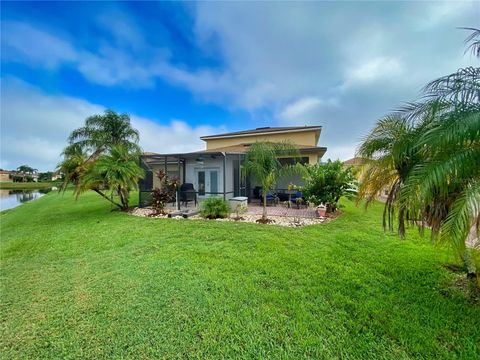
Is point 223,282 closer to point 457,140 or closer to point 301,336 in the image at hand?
point 301,336

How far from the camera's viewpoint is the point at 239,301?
375 centimetres

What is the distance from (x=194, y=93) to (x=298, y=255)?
17638 millimetres

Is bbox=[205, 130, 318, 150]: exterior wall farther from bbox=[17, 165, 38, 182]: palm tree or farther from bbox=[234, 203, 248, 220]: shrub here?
bbox=[17, 165, 38, 182]: palm tree

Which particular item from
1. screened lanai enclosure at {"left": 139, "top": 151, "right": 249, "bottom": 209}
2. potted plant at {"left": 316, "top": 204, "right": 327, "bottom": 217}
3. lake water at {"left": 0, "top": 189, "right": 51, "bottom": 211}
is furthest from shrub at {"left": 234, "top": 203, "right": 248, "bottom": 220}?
lake water at {"left": 0, "top": 189, "right": 51, "bottom": 211}

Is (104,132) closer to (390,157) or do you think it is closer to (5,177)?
(390,157)

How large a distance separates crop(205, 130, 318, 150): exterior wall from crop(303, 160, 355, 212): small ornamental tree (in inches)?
398

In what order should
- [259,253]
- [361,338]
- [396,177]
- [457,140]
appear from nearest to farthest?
[457,140] → [361,338] → [396,177] → [259,253]

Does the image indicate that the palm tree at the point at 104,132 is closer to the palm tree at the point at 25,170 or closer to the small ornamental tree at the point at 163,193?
the small ornamental tree at the point at 163,193

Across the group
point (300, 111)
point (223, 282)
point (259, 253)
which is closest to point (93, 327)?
point (223, 282)

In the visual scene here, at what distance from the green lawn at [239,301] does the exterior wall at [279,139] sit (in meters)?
15.3

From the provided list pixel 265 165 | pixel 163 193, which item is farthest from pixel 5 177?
pixel 265 165

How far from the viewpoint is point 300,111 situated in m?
20.8

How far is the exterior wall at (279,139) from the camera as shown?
2161 cm

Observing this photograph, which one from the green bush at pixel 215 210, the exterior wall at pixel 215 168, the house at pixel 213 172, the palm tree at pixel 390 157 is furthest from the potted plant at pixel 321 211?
the exterior wall at pixel 215 168
